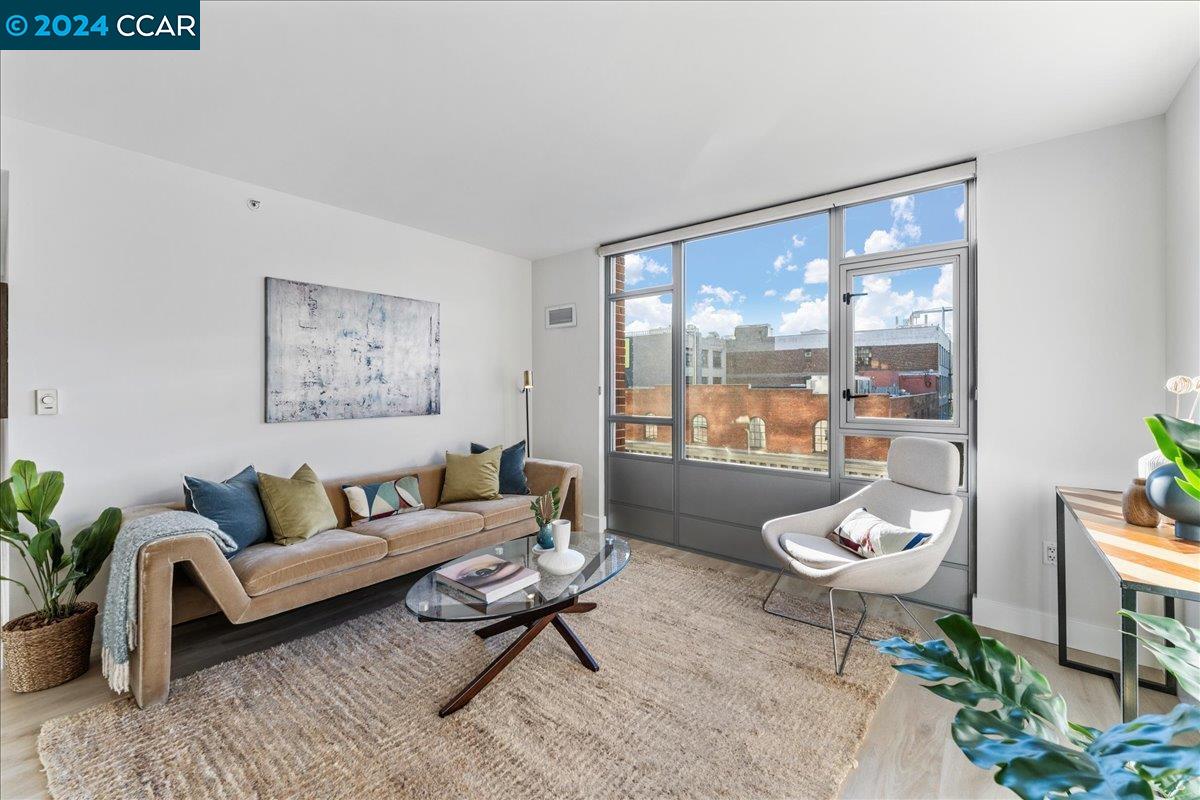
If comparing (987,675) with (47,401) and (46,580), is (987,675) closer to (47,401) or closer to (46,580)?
(46,580)

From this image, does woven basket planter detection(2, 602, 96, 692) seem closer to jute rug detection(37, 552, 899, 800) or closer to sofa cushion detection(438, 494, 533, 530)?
jute rug detection(37, 552, 899, 800)

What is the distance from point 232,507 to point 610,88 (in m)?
2.76

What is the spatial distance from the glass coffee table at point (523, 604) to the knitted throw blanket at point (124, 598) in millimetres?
1058

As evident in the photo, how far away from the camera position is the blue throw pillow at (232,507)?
2580 mm

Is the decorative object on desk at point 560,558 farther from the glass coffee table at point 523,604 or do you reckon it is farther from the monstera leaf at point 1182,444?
the monstera leaf at point 1182,444

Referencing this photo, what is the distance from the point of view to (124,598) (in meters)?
2.05

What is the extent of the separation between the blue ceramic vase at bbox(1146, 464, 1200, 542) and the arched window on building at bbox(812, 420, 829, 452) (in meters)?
1.62

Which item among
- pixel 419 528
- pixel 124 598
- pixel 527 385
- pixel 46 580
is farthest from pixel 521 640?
pixel 527 385

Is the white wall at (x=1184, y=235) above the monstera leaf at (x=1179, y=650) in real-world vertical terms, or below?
above

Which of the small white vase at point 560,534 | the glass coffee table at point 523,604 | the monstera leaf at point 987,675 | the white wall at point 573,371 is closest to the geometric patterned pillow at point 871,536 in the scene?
the glass coffee table at point 523,604

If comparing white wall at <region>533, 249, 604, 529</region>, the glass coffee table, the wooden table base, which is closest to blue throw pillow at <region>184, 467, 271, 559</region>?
the glass coffee table

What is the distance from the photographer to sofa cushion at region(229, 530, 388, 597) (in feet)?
7.76

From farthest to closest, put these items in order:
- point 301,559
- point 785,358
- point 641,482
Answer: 1. point 641,482
2. point 785,358
3. point 301,559

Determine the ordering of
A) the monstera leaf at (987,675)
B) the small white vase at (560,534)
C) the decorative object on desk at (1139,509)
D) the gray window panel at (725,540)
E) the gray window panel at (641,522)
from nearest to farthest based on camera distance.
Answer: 1. the monstera leaf at (987,675)
2. the decorative object on desk at (1139,509)
3. the small white vase at (560,534)
4. the gray window panel at (725,540)
5. the gray window panel at (641,522)
